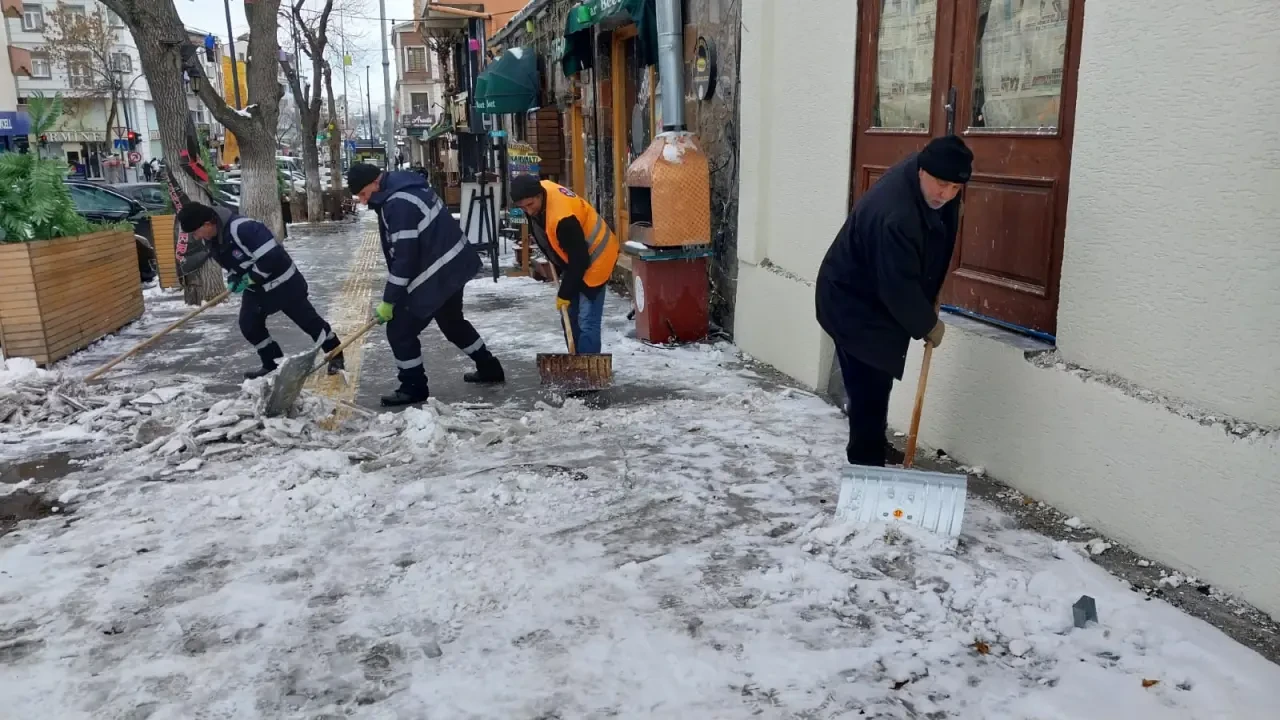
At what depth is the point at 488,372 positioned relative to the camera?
20.6 ft

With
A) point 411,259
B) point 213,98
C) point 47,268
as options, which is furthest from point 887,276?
point 213,98

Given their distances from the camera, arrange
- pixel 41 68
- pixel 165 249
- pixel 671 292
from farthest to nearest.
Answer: pixel 41 68 < pixel 165 249 < pixel 671 292

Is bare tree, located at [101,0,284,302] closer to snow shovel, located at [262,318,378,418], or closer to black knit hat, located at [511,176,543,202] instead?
snow shovel, located at [262,318,378,418]

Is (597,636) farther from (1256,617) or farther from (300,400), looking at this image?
(300,400)

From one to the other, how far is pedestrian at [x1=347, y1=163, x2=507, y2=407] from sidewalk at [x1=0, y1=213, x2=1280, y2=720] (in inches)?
23.2

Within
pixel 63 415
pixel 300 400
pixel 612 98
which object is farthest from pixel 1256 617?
pixel 612 98

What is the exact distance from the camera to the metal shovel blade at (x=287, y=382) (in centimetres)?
509

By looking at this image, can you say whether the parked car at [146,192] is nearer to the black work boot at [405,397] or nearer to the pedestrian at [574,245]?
the black work boot at [405,397]

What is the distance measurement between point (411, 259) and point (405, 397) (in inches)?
35.1

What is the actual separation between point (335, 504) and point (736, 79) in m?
4.56

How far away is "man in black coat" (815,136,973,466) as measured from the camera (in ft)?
11.5

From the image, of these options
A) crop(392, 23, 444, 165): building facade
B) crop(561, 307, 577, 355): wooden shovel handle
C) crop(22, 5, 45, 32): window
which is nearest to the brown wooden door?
crop(561, 307, 577, 355): wooden shovel handle

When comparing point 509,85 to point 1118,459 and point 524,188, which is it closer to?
point 524,188

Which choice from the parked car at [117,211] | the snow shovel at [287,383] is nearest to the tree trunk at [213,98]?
the parked car at [117,211]
